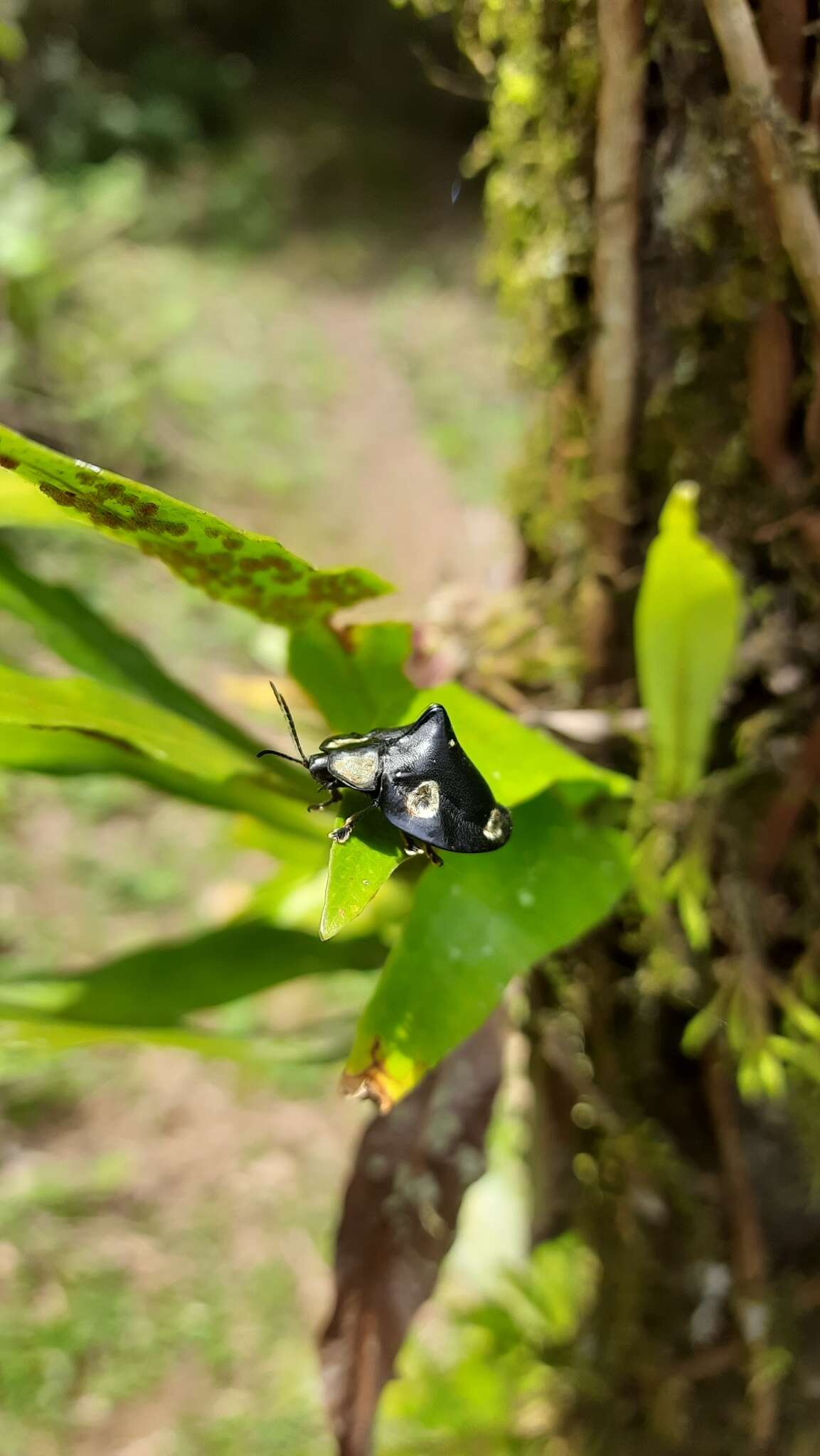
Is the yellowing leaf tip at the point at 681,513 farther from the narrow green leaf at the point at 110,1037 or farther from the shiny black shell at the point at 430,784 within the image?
the narrow green leaf at the point at 110,1037

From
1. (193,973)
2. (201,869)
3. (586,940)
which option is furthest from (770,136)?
(201,869)

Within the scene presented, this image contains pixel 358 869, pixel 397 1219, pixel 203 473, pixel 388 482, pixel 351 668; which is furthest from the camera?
pixel 388 482

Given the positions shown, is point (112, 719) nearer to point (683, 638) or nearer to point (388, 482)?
point (683, 638)

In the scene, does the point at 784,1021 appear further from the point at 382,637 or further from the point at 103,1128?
the point at 103,1128

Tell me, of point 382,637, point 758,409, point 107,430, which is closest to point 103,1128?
point 382,637

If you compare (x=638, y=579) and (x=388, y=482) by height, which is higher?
(x=638, y=579)

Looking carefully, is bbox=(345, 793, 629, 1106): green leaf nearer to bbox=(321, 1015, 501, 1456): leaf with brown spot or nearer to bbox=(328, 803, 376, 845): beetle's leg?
bbox=(328, 803, 376, 845): beetle's leg

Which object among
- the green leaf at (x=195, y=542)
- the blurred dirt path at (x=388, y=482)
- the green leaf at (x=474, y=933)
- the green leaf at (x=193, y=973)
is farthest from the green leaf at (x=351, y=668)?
the blurred dirt path at (x=388, y=482)
